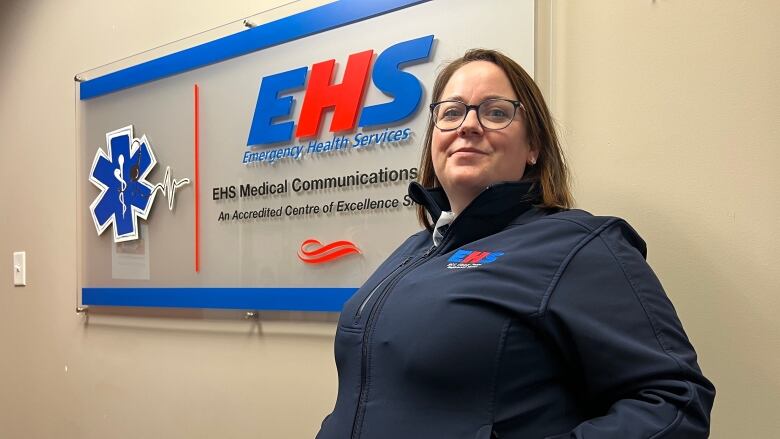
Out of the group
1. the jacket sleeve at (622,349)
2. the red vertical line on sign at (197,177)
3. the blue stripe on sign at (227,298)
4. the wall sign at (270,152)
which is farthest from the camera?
the red vertical line on sign at (197,177)

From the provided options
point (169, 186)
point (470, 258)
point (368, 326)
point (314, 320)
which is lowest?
point (314, 320)

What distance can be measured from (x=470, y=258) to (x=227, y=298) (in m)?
1.10

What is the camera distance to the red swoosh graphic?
1706 millimetres

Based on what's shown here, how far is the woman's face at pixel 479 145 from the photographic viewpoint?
1.13m

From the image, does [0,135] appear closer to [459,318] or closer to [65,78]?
[65,78]

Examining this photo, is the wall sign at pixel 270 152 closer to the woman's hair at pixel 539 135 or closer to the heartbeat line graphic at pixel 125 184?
the heartbeat line graphic at pixel 125 184

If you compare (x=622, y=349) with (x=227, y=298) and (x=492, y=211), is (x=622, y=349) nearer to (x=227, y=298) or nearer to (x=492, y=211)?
(x=492, y=211)

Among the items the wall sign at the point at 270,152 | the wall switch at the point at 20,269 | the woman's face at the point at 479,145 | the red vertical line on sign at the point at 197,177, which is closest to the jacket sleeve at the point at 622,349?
the woman's face at the point at 479,145

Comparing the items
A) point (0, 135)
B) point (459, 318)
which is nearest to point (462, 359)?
point (459, 318)

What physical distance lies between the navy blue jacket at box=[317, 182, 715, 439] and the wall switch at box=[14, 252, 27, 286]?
2176mm

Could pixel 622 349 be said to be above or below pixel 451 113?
below

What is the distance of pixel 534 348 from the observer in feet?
3.05

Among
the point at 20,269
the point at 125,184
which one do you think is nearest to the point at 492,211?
the point at 125,184

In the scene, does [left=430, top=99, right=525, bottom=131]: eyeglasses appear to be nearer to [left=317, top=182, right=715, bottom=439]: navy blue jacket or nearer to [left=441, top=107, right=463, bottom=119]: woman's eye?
[left=441, top=107, right=463, bottom=119]: woman's eye
